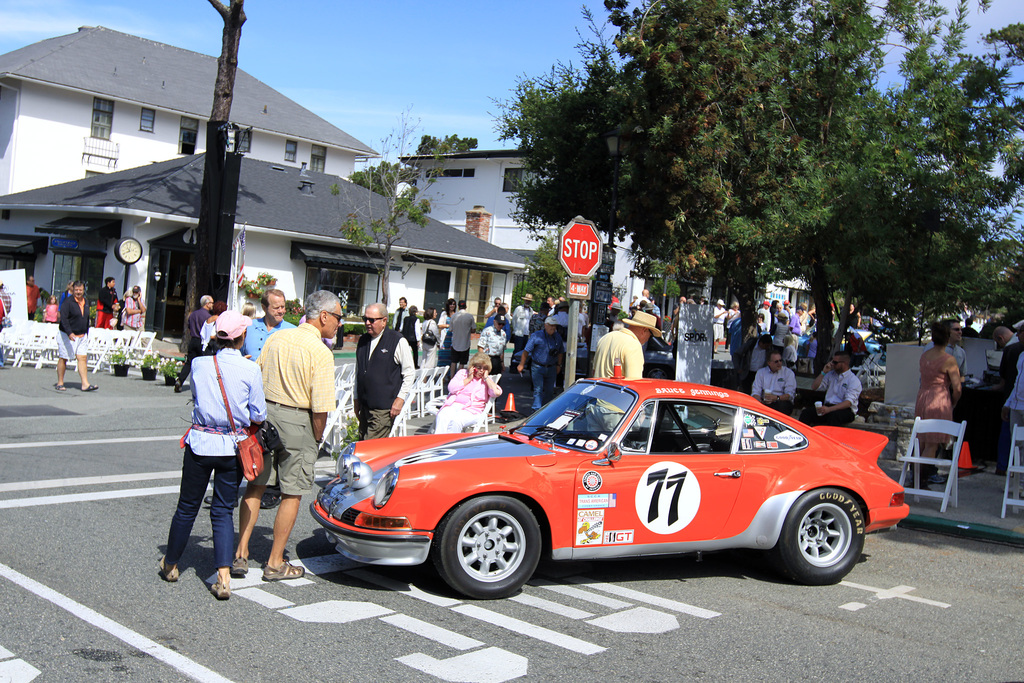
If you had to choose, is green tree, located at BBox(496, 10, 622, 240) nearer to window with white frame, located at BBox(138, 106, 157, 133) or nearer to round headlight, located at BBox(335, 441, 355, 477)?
round headlight, located at BBox(335, 441, 355, 477)

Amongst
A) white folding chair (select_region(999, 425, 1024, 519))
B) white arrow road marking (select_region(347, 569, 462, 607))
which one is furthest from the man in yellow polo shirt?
white folding chair (select_region(999, 425, 1024, 519))

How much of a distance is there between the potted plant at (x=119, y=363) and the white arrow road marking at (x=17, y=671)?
14.5 metres

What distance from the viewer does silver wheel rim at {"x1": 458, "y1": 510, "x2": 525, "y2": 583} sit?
565 centimetres

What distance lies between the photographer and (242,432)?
215 inches

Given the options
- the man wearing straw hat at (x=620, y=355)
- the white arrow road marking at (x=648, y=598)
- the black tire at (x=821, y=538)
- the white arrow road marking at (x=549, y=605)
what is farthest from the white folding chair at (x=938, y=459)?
the white arrow road marking at (x=549, y=605)

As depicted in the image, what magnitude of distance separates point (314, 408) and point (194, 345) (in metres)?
9.02

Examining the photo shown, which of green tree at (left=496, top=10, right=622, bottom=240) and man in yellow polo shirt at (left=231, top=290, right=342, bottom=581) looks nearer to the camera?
man in yellow polo shirt at (left=231, top=290, right=342, bottom=581)

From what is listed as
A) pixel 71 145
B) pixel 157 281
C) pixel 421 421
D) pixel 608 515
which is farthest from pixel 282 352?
pixel 71 145

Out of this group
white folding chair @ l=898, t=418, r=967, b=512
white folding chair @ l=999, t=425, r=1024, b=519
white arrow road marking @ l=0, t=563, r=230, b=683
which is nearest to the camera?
white arrow road marking @ l=0, t=563, r=230, b=683

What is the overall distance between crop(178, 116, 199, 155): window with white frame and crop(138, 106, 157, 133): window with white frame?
1.31 metres

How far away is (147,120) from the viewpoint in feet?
123

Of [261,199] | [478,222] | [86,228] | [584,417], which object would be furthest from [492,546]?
[478,222]

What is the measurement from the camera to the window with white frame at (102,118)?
36.4 meters

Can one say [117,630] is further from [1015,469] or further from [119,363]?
[119,363]
